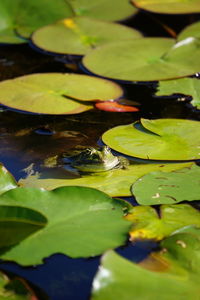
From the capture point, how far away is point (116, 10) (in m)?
4.61

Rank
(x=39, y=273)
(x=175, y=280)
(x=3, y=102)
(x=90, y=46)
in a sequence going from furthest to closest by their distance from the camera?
(x=90, y=46) → (x=3, y=102) → (x=39, y=273) → (x=175, y=280)

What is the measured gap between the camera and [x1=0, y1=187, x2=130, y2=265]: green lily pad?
1834 millimetres

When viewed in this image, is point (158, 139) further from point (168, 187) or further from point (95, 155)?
point (168, 187)

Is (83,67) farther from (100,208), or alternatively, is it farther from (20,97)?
(100,208)

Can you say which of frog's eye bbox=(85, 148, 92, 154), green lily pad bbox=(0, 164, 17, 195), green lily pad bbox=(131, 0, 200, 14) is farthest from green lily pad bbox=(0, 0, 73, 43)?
green lily pad bbox=(0, 164, 17, 195)

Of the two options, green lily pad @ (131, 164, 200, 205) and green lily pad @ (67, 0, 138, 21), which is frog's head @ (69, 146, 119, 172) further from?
green lily pad @ (67, 0, 138, 21)

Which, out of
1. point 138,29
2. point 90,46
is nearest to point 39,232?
point 90,46

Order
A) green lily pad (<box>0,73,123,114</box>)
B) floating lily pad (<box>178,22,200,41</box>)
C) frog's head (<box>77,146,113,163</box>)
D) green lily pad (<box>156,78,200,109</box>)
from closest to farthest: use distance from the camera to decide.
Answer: frog's head (<box>77,146,113,163</box>)
green lily pad (<box>0,73,123,114</box>)
green lily pad (<box>156,78,200,109</box>)
floating lily pad (<box>178,22,200,41</box>)

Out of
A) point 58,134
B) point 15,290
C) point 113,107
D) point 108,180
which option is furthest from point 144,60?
point 15,290

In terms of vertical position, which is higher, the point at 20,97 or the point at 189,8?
the point at 189,8

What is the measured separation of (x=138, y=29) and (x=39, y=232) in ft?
9.25

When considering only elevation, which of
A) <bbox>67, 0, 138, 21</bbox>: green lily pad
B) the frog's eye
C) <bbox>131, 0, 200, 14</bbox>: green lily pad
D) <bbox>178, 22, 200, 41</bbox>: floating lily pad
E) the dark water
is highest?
<bbox>131, 0, 200, 14</bbox>: green lily pad

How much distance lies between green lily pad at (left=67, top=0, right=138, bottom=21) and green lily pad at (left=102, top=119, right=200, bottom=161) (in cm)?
186

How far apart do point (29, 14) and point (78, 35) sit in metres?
0.55
